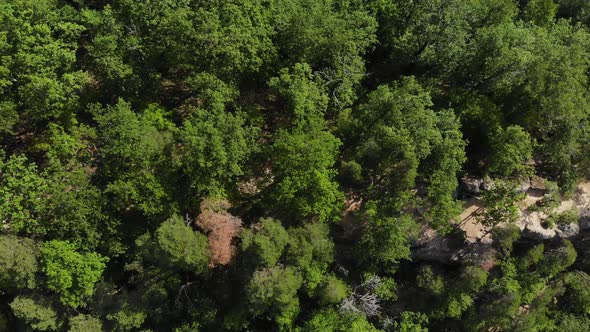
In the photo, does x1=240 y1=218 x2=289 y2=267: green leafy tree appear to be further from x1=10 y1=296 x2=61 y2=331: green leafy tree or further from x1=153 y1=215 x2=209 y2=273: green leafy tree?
x1=10 y1=296 x2=61 y2=331: green leafy tree

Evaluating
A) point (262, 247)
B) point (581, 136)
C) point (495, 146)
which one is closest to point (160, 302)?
point (262, 247)

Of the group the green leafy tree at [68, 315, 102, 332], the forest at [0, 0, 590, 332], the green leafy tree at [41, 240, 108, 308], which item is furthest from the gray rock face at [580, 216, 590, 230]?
the green leafy tree at [68, 315, 102, 332]

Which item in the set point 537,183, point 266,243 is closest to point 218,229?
point 266,243

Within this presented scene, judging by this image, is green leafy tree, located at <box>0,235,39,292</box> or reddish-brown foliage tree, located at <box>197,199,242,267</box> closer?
green leafy tree, located at <box>0,235,39,292</box>

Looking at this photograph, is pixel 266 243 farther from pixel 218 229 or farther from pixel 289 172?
pixel 289 172

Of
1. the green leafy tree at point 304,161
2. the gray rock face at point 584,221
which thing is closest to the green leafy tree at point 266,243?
the green leafy tree at point 304,161

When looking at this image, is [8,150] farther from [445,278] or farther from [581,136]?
[581,136]
